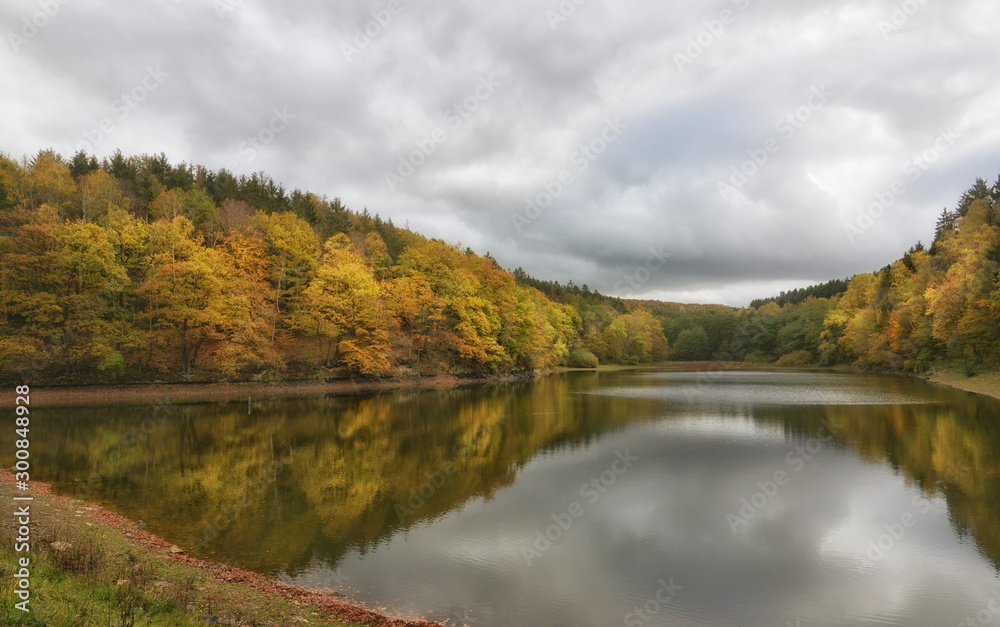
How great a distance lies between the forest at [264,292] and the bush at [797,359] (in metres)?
24.3

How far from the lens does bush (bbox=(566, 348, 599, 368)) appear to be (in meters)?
103

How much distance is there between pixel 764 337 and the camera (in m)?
116

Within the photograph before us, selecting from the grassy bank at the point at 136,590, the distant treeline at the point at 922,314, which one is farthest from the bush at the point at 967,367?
the grassy bank at the point at 136,590

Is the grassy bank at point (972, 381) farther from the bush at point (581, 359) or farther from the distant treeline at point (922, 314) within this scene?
the bush at point (581, 359)

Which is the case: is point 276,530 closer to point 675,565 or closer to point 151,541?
point 151,541

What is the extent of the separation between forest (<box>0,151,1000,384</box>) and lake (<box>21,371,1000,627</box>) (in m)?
12.8

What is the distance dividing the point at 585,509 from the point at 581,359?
299ft

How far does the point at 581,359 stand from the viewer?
103 m

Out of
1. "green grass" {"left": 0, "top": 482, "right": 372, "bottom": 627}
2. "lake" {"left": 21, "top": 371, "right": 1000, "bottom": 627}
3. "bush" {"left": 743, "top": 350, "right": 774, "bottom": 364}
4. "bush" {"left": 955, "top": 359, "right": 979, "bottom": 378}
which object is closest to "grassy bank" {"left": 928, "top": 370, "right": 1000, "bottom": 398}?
"bush" {"left": 955, "top": 359, "right": 979, "bottom": 378}

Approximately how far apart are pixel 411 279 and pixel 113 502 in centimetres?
4235

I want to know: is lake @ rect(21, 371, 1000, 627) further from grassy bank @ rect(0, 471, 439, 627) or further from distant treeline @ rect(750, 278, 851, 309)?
distant treeline @ rect(750, 278, 851, 309)

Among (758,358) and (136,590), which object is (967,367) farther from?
(758,358)

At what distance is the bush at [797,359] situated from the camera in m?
100

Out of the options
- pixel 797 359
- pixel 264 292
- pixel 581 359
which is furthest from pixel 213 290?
pixel 797 359
